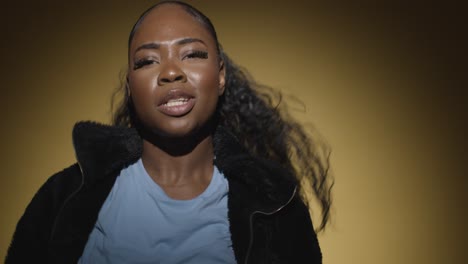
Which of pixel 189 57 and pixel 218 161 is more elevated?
pixel 189 57

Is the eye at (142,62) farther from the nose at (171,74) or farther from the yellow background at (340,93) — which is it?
the yellow background at (340,93)

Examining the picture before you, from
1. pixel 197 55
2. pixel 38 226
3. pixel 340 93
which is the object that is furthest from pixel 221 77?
pixel 38 226

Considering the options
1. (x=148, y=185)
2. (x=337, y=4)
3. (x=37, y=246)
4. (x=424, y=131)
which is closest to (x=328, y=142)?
(x=424, y=131)

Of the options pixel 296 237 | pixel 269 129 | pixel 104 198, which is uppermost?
pixel 269 129

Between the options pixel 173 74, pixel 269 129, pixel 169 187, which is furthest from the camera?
pixel 269 129

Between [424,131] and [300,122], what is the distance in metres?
0.33

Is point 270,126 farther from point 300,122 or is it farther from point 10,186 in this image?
point 10,186

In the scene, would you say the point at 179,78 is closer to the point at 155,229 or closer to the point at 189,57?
the point at 189,57

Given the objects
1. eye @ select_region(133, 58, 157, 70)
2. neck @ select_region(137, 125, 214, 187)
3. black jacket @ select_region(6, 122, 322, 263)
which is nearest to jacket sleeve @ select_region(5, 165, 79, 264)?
black jacket @ select_region(6, 122, 322, 263)

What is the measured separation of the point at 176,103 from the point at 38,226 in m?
0.41

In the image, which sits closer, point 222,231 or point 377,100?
point 222,231

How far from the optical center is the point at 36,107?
114 centimetres

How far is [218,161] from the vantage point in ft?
3.32

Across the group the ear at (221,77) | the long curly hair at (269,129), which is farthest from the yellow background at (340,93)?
the ear at (221,77)
